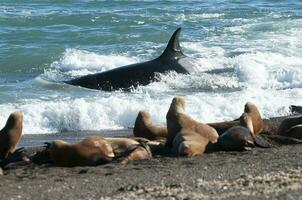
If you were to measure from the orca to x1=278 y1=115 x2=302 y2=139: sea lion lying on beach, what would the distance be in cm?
580

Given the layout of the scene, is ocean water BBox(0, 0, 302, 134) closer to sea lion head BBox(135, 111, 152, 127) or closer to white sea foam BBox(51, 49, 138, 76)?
white sea foam BBox(51, 49, 138, 76)

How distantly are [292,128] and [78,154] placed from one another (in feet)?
11.0

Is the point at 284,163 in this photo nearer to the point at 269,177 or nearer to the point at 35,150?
the point at 269,177

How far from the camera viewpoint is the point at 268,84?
18.1 m

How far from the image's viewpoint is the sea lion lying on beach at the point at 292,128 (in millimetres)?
11114

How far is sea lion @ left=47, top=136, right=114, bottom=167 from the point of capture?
941 centimetres

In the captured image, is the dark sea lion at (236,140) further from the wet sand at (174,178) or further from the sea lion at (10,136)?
the sea lion at (10,136)

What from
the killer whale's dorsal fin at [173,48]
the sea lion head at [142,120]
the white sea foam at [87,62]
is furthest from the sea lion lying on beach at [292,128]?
the white sea foam at [87,62]

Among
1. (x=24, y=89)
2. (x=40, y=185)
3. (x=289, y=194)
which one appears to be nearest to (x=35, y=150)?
(x=40, y=185)

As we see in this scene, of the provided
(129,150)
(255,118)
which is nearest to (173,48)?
(255,118)

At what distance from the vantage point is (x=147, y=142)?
33.8ft

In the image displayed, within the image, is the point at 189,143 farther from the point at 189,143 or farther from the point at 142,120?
the point at 142,120

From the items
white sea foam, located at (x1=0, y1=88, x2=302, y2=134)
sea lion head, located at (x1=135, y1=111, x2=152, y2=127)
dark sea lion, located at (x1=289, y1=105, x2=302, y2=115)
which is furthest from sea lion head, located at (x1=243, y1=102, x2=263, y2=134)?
dark sea lion, located at (x1=289, y1=105, x2=302, y2=115)

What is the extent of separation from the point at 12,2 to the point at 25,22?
23.6 feet
